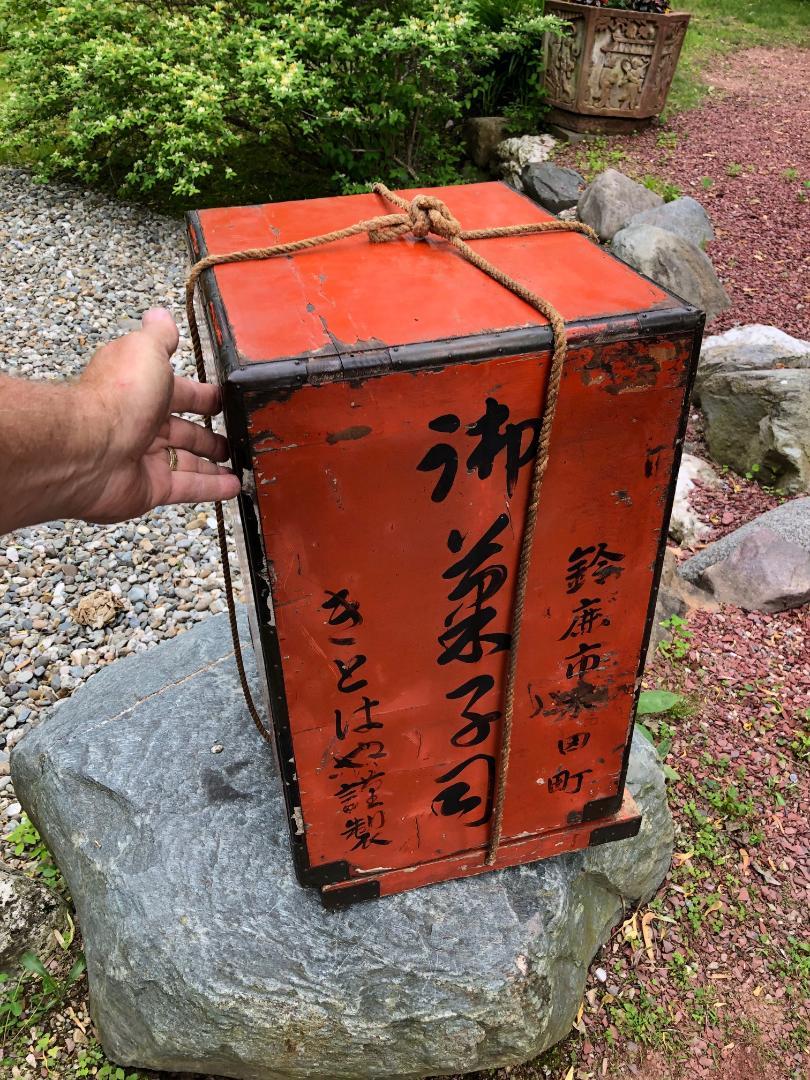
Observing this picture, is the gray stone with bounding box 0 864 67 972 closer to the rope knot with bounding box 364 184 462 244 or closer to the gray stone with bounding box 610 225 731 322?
the rope knot with bounding box 364 184 462 244

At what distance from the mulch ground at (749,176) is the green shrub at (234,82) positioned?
1.50 metres

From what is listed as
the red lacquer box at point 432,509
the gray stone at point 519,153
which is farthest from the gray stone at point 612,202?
the red lacquer box at point 432,509

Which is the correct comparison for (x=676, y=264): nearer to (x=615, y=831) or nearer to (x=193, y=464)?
(x=615, y=831)

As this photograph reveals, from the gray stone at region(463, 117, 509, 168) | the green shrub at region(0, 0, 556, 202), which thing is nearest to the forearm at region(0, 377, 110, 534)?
the green shrub at region(0, 0, 556, 202)

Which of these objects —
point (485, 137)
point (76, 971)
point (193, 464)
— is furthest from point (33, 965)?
point (485, 137)

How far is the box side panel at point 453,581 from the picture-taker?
1.31m

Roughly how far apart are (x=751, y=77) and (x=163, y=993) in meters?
9.88

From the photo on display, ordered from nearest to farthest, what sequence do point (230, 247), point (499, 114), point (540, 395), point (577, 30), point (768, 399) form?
Result: 1. point (540, 395)
2. point (230, 247)
3. point (768, 399)
4. point (577, 30)
5. point (499, 114)

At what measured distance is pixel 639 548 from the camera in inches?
63.2

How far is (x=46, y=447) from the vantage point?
1.32 m

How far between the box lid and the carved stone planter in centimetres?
579

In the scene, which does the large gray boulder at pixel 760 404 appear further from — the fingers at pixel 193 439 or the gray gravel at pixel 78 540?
the fingers at pixel 193 439

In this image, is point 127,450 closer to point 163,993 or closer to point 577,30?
point 163,993

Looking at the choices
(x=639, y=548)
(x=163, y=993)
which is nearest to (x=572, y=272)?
(x=639, y=548)
